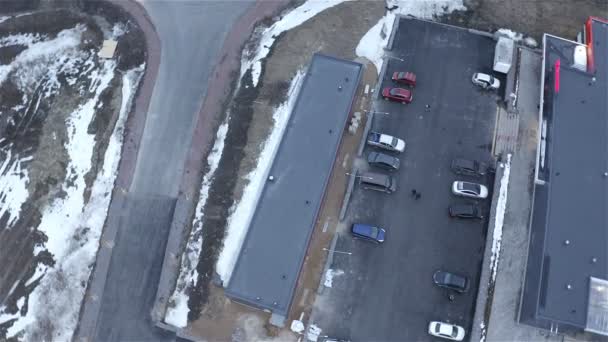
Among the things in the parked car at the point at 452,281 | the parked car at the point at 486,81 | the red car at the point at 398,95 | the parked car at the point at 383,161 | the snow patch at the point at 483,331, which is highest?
the parked car at the point at 486,81

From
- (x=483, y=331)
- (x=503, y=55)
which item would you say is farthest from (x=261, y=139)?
(x=483, y=331)

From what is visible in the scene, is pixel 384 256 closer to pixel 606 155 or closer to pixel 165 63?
pixel 606 155

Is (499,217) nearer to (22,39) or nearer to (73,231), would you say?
(73,231)

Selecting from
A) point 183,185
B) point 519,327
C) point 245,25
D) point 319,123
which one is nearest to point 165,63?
point 245,25

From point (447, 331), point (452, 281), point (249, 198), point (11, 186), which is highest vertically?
point (249, 198)

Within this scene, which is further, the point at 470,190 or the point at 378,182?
the point at 378,182

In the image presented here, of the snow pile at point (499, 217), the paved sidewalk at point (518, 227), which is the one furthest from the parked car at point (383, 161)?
the paved sidewalk at point (518, 227)

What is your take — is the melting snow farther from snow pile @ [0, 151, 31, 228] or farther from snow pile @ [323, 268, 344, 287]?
snow pile @ [323, 268, 344, 287]

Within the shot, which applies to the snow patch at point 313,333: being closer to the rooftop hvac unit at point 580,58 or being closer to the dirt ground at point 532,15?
the dirt ground at point 532,15
